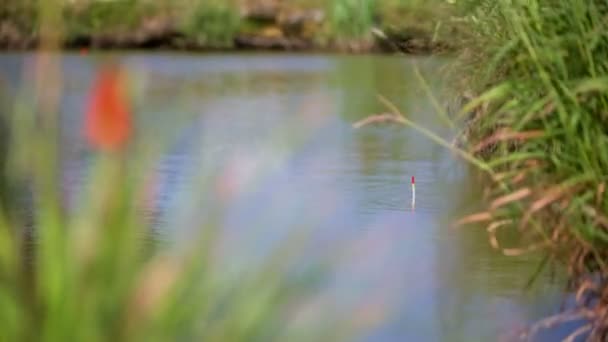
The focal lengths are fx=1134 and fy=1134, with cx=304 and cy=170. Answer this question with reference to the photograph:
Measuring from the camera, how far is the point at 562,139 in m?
1.62

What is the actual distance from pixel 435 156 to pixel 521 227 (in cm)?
208

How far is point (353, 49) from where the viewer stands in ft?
29.1

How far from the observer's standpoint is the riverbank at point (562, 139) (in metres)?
1.51

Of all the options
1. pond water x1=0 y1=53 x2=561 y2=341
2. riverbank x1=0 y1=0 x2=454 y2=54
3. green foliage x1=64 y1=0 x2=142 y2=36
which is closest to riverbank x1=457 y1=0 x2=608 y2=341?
pond water x1=0 y1=53 x2=561 y2=341

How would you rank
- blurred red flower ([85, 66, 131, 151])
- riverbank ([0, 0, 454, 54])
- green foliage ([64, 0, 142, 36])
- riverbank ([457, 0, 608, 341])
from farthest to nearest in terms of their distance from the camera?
riverbank ([0, 0, 454, 54]) → green foliage ([64, 0, 142, 36]) → riverbank ([457, 0, 608, 341]) → blurred red flower ([85, 66, 131, 151])

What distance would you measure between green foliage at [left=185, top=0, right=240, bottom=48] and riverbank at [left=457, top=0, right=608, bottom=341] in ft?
24.9

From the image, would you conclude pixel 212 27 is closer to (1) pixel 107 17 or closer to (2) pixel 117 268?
(1) pixel 107 17

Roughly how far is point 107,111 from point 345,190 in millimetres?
2434

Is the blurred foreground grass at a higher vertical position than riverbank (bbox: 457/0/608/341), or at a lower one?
higher

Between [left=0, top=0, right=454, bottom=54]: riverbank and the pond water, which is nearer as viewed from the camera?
the pond water

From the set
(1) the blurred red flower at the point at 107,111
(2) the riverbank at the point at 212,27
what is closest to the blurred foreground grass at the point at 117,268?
(1) the blurred red flower at the point at 107,111

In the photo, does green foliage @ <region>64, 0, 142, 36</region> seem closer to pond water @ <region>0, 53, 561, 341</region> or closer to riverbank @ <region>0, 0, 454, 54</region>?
riverbank @ <region>0, 0, 454, 54</region>

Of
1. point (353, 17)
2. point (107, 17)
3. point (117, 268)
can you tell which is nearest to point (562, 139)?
point (117, 268)

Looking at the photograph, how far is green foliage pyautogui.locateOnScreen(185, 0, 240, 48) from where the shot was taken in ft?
30.3
